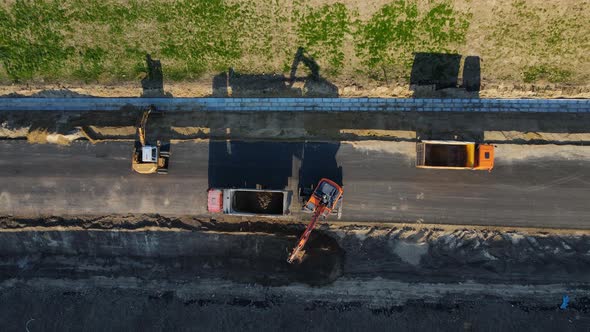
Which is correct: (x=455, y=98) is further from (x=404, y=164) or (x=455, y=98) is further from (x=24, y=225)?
(x=24, y=225)

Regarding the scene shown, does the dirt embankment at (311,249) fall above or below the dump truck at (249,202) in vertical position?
below

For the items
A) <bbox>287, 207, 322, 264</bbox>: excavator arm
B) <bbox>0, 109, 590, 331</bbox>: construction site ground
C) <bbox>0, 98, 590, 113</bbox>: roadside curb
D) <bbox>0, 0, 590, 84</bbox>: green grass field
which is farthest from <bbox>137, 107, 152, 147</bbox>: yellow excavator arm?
<bbox>287, 207, 322, 264</bbox>: excavator arm

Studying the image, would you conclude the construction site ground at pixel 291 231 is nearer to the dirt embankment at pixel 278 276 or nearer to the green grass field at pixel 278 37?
the dirt embankment at pixel 278 276

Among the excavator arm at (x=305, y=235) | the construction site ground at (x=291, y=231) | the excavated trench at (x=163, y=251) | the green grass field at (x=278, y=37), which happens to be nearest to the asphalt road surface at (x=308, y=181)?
the construction site ground at (x=291, y=231)

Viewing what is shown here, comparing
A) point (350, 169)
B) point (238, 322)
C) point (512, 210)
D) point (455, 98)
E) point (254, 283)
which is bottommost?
point (238, 322)

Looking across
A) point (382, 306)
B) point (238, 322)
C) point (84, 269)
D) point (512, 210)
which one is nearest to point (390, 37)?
point (512, 210)

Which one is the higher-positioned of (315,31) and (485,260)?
(315,31)

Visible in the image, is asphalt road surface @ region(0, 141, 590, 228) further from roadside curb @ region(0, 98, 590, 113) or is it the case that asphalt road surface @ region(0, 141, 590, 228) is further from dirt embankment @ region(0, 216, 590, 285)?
roadside curb @ region(0, 98, 590, 113)
